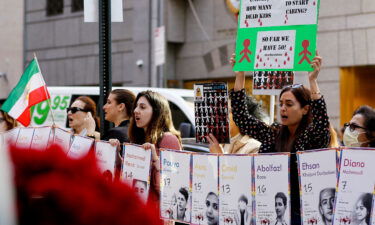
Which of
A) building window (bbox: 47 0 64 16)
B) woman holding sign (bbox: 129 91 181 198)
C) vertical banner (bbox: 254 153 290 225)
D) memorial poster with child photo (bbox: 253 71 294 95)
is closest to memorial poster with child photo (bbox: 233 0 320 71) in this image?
memorial poster with child photo (bbox: 253 71 294 95)

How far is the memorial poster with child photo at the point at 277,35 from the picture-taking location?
528 centimetres

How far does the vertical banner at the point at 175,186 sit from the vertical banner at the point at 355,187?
114cm

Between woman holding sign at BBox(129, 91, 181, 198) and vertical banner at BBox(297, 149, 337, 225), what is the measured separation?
4.29 ft

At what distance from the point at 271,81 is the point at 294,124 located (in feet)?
4.47

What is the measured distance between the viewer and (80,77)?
2291 cm

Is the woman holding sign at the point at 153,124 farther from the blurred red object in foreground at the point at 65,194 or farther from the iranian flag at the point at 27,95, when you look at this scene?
the blurred red object in foreground at the point at 65,194

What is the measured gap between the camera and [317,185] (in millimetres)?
4152

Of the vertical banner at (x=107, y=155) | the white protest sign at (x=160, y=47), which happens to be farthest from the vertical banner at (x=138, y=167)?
the white protest sign at (x=160, y=47)

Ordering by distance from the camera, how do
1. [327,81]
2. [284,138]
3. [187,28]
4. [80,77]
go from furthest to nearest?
1. [80,77]
2. [187,28]
3. [327,81]
4. [284,138]

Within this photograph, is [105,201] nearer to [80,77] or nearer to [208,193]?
[208,193]

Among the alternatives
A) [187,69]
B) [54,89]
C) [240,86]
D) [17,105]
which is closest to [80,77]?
[187,69]

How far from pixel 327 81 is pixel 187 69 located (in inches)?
186

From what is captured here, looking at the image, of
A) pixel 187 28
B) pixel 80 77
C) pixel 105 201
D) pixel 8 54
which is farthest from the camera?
pixel 8 54

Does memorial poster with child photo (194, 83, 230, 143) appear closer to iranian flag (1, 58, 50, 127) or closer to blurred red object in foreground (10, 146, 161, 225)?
iranian flag (1, 58, 50, 127)
